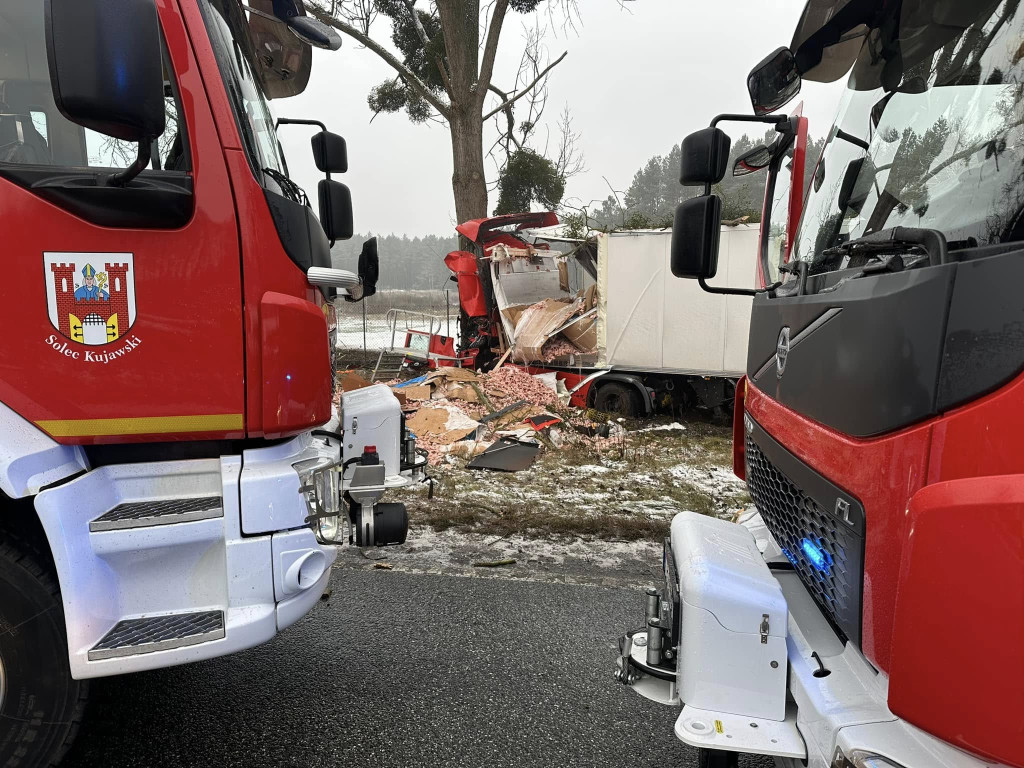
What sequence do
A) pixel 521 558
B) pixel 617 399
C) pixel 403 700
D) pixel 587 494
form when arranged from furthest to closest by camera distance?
pixel 617 399, pixel 587 494, pixel 521 558, pixel 403 700

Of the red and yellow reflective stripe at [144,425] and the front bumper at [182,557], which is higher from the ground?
the red and yellow reflective stripe at [144,425]

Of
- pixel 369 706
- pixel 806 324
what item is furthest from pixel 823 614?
pixel 369 706

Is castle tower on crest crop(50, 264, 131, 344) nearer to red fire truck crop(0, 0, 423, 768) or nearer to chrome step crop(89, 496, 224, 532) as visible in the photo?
red fire truck crop(0, 0, 423, 768)

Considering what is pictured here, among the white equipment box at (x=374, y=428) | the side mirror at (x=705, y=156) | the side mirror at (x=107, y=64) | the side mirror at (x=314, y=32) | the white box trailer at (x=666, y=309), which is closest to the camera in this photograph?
the side mirror at (x=107, y=64)

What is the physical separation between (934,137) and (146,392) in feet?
7.82

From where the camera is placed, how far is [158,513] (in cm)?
192

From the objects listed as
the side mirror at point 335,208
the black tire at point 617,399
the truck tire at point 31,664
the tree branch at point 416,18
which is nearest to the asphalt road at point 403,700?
the truck tire at point 31,664

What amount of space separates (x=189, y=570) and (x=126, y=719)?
103 cm

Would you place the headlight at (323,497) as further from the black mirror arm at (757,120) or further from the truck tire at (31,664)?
the black mirror arm at (757,120)

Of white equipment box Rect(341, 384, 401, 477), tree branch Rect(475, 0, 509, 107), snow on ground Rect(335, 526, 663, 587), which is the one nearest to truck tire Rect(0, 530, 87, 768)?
white equipment box Rect(341, 384, 401, 477)

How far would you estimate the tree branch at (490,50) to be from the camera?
1266cm

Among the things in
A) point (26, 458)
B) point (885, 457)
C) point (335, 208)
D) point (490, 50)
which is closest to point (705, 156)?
point (885, 457)

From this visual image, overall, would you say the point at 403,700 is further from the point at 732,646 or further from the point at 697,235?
the point at 697,235

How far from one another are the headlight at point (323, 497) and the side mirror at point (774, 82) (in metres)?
2.39
